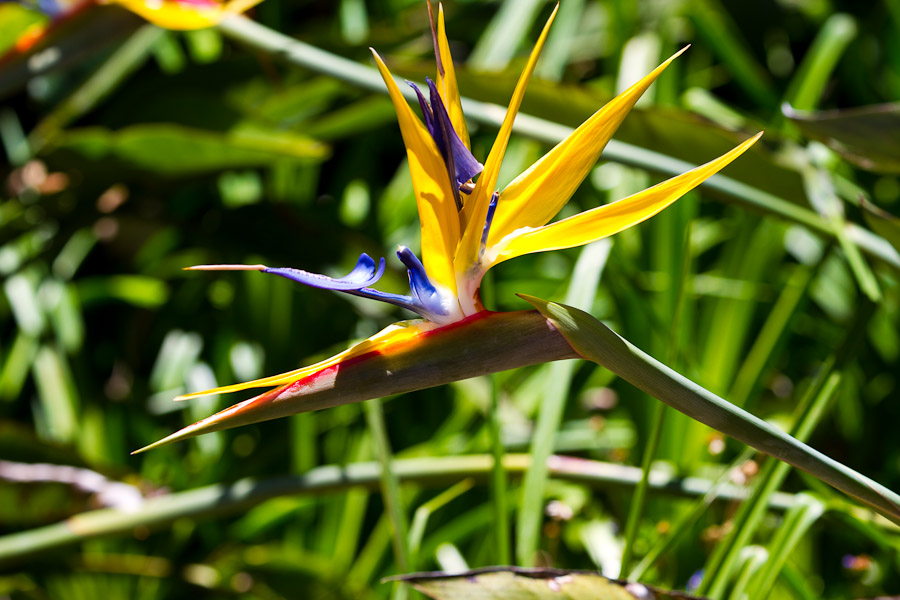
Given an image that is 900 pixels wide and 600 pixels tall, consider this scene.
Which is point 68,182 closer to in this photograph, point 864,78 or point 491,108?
point 491,108

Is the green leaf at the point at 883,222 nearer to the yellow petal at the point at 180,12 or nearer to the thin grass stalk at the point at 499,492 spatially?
the thin grass stalk at the point at 499,492

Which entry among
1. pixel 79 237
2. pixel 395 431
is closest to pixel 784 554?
pixel 395 431

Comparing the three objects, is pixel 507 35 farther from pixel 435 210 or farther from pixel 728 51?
pixel 435 210

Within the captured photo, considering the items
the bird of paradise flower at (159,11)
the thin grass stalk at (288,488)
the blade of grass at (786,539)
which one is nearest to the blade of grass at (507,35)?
the bird of paradise flower at (159,11)

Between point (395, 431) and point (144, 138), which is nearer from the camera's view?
point (144, 138)

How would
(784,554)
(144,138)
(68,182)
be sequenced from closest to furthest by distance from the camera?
(784,554) < (144,138) < (68,182)

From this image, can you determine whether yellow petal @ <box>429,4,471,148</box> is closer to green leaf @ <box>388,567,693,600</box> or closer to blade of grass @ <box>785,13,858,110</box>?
green leaf @ <box>388,567,693,600</box>
